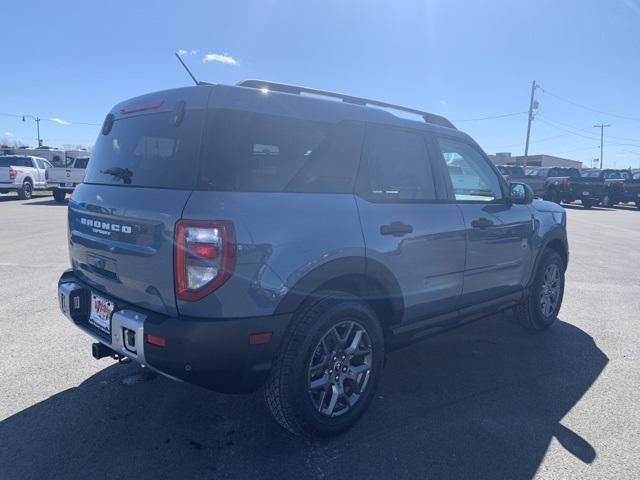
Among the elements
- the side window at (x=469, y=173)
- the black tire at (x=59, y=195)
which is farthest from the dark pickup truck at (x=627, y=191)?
the black tire at (x=59, y=195)

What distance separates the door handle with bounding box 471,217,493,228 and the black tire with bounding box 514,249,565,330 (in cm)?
118

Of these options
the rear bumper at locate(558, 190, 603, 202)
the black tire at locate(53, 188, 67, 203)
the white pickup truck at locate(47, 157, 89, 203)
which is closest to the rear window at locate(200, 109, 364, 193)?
the white pickup truck at locate(47, 157, 89, 203)

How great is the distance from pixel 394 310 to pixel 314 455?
1.02 m

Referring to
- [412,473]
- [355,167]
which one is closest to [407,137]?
[355,167]

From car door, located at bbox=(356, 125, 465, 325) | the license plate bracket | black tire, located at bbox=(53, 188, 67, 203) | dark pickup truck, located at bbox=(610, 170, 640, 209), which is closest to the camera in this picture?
the license plate bracket

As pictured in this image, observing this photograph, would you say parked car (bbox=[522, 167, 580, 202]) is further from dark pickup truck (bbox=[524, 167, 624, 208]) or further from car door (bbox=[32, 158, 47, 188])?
car door (bbox=[32, 158, 47, 188])

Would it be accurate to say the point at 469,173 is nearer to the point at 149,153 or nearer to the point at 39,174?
the point at 149,153

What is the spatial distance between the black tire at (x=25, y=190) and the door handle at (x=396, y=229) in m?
21.3

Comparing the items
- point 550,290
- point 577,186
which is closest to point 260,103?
point 550,290

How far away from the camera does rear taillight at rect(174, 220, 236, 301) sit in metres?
2.22

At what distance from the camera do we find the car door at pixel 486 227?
12.1ft

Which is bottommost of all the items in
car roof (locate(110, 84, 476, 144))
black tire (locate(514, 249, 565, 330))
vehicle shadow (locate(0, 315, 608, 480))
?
vehicle shadow (locate(0, 315, 608, 480))

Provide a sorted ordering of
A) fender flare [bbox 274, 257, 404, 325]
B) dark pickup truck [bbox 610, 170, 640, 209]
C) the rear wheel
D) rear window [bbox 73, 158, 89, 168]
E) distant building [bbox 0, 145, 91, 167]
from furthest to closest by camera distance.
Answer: dark pickup truck [bbox 610, 170, 640, 209] → the rear wheel → distant building [bbox 0, 145, 91, 167] → rear window [bbox 73, 158, 89, 168] → fender flare [bbox 274, 257, 404, 325]

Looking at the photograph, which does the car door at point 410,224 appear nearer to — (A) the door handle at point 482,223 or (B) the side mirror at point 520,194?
(A) the door handle at point 482,223
